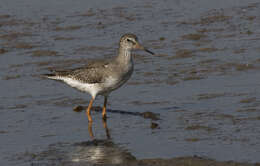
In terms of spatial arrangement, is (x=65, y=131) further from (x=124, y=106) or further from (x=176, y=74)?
(x=176, y=74)

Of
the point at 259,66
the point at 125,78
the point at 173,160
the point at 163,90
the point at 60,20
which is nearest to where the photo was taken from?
the point at 173,160

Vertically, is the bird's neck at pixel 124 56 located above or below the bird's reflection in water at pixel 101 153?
above

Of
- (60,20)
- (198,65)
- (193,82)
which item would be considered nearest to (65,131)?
(193,82)

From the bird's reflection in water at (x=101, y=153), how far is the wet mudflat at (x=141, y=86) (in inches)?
0.6

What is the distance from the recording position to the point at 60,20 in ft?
62.8

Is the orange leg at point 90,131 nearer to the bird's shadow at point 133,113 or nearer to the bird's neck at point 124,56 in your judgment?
the bird's shadow at point 133,113

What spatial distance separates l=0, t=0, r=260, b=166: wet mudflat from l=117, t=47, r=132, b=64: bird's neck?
0.86m

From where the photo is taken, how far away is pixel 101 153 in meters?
9.40

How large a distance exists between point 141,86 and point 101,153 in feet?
12.6

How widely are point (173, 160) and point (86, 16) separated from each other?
1134cm

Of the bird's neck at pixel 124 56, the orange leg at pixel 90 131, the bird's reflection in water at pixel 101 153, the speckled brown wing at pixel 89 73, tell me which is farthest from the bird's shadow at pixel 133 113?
the bird's reflection in water at pixel 101 153

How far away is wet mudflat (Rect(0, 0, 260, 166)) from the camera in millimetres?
9359

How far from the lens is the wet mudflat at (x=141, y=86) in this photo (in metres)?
9.36

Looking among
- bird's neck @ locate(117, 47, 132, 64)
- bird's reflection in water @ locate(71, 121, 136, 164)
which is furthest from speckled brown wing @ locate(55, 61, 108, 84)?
bird's reflection in water @ locate(71, 121, 136, 164)
